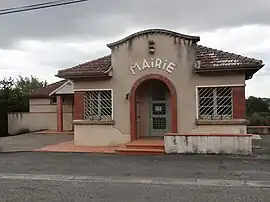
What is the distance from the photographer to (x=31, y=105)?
31.9m

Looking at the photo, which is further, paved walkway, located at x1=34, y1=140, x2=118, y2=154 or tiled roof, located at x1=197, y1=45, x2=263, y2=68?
paved walkway, located at x1=34, y1=140, x2=118, y2=154

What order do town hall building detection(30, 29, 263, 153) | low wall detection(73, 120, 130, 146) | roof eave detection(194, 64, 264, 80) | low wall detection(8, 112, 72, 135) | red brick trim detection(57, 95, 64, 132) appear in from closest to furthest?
roof eave detection(194, 64, 264, 80) → town hall building detection(30, 29, 263, 153) → low wall detection(73, 120, 130, 146) → red brick trim detection(57, 95, 64, 132) → low wall detection(8, 112, 72, 135)

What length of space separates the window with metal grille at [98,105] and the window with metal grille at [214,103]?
4.08 m

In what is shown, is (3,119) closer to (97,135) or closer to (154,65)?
(97,135)

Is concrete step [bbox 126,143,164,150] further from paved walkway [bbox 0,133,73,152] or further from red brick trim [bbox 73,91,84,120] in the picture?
paved walkway [bbox 0,133,73,152]

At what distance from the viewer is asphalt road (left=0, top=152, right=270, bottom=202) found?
8117 mm

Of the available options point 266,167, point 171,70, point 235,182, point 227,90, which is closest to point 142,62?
point 171,70

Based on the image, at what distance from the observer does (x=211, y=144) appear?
14727 mm

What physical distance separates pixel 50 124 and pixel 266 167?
22046 millimetres

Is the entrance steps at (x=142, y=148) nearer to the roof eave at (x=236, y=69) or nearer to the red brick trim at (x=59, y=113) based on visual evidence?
the roof eave at (x=236, y=69)

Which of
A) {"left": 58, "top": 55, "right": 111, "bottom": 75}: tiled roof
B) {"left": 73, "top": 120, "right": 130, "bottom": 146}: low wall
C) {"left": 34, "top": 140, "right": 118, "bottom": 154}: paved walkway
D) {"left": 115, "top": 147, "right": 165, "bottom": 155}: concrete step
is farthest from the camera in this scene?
{"left": 58, "top": 55, "right": 111, "bottom": 75}: tiled roof

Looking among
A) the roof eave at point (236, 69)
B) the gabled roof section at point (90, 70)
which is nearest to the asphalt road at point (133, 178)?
the roof eave at point (236, 69)

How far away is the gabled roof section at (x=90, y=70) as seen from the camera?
17.5 m

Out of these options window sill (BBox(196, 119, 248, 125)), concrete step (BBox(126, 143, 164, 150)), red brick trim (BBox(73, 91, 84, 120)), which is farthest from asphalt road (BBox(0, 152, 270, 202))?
red brick trim (BBox(73, 91, 84, 120))
